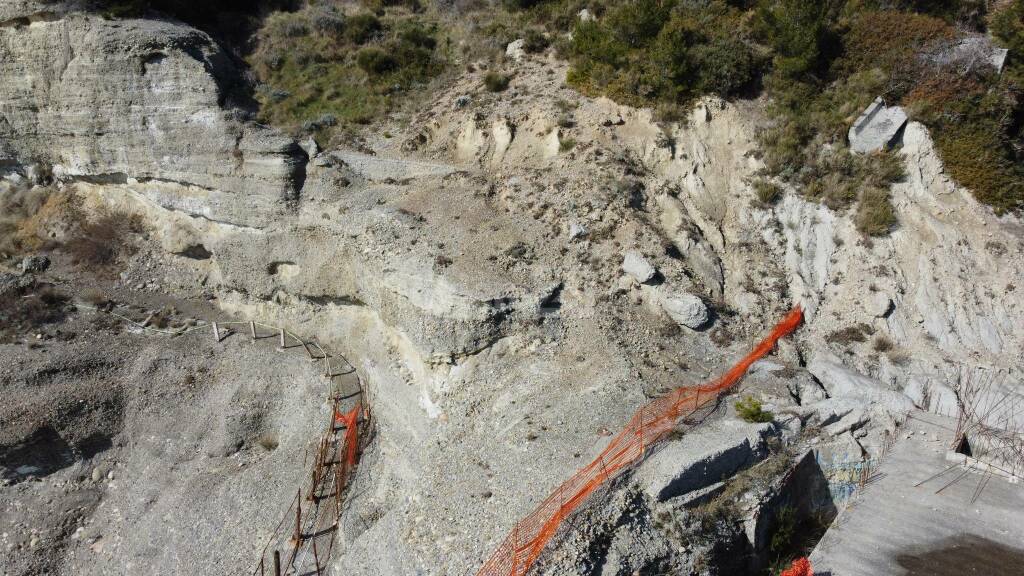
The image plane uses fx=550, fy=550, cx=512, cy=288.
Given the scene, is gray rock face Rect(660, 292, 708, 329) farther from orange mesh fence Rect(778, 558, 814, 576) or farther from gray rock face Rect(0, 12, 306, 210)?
gray rock face Rect(0, 12, 306, 210)

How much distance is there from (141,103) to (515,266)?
51.1 feet

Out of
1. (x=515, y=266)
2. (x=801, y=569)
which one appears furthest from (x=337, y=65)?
(x=801, y=569)

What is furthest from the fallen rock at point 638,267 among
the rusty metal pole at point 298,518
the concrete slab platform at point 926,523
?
the rusty metal pole at point 298,518

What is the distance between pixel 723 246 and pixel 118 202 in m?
23.3

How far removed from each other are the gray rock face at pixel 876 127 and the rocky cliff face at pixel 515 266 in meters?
0.58

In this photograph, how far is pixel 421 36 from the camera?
25594mm

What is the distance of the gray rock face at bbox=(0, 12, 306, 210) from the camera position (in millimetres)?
19562

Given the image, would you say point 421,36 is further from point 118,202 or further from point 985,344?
point 985,344

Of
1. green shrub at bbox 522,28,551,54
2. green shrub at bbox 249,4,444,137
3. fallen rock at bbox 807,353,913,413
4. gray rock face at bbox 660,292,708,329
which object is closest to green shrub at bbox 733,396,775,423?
fallen rock at bbox 807,353,913,413

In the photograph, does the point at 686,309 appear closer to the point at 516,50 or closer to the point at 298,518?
the point at 298,518

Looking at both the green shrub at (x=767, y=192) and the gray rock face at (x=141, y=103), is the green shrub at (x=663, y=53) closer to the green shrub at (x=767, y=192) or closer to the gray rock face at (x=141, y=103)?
the green shrub at (x=767, y=192)

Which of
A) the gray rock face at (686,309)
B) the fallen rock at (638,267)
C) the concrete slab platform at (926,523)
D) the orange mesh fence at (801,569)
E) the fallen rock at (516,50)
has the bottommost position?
the orange mesh fence at (801,569)

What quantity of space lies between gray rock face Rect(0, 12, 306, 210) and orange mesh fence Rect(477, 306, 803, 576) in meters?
13.9

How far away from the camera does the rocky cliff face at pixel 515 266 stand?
43.0 ft
